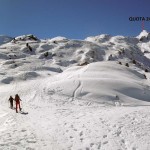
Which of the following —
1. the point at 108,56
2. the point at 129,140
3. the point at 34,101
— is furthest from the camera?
the point at 108,56

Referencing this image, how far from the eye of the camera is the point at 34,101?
102ft

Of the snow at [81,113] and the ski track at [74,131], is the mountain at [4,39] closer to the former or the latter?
the snow at [81,113]

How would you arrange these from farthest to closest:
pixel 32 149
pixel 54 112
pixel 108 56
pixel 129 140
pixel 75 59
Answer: pixel 108 56 → pixel 75 59 → pixel 54 112 → pixel 129 140 → pixel 32 149

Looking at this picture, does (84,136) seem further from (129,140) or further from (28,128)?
(28,128)

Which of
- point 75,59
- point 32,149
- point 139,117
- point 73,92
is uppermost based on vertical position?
point 75,59

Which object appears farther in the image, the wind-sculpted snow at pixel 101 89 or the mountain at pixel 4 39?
the mountain at pixel 4 39

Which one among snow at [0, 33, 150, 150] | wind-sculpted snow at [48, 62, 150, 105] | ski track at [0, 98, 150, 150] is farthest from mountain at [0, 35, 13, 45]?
ski track at [0, 98, 150, 150]

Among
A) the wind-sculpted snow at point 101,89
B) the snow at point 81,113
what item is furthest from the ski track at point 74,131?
the wind-sculpted snow at point 101,89

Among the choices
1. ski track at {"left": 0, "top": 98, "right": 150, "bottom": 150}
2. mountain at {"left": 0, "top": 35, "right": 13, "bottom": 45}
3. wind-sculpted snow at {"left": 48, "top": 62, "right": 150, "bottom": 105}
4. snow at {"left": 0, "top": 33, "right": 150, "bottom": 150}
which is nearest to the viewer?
ski track at {"left": 0, "top": 98, "right": 150, "bottom": 150}

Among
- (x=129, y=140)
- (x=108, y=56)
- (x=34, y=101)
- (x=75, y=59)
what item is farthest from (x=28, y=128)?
(x=108, y=56)

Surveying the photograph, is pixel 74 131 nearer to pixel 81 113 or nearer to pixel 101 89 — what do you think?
pixel 81 113

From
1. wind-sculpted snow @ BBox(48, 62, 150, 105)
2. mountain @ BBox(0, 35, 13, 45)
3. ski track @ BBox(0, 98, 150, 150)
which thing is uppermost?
mountain @ BBox(0, 35, 13, 45)

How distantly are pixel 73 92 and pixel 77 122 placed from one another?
41.4ft

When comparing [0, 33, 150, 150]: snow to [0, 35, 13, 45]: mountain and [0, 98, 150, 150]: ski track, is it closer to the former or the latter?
[0, 98, 150, 150]: ski track
